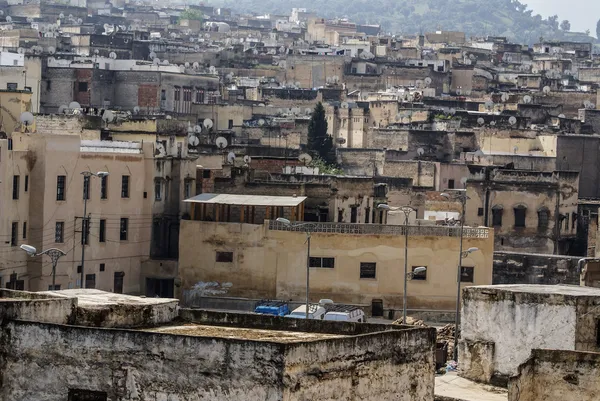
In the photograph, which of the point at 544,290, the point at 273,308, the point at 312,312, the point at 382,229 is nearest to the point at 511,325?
the point at 544,290

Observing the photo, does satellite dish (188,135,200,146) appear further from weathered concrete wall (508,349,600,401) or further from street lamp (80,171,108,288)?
weathered concrete wall (508,349,600,401)

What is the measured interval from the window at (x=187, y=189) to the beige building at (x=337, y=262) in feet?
14.2

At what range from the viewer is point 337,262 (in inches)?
2132

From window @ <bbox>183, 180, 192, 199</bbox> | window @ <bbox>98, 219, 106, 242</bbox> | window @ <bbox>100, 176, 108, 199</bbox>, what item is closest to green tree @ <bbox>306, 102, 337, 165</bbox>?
window @ <bbox>183, 180, 192, 199</bbox>

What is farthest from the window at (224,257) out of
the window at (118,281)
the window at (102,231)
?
the window at (102,231)

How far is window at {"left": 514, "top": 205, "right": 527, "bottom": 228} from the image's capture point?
224 feet

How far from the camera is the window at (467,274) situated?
54.1 m

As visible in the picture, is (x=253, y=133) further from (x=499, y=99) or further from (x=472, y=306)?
(x=472, y=306)

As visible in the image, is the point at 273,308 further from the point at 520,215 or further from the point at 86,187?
the point at 520,215

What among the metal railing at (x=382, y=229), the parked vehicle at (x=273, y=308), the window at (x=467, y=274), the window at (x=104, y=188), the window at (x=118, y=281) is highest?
the window at (x=104, y=188)

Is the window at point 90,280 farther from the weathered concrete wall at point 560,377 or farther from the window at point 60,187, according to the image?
the weathered concrete wall at point 560,377

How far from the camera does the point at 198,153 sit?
65.1 m

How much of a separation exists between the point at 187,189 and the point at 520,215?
1442cm

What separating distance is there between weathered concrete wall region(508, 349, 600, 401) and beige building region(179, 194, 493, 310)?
67.4 ft
